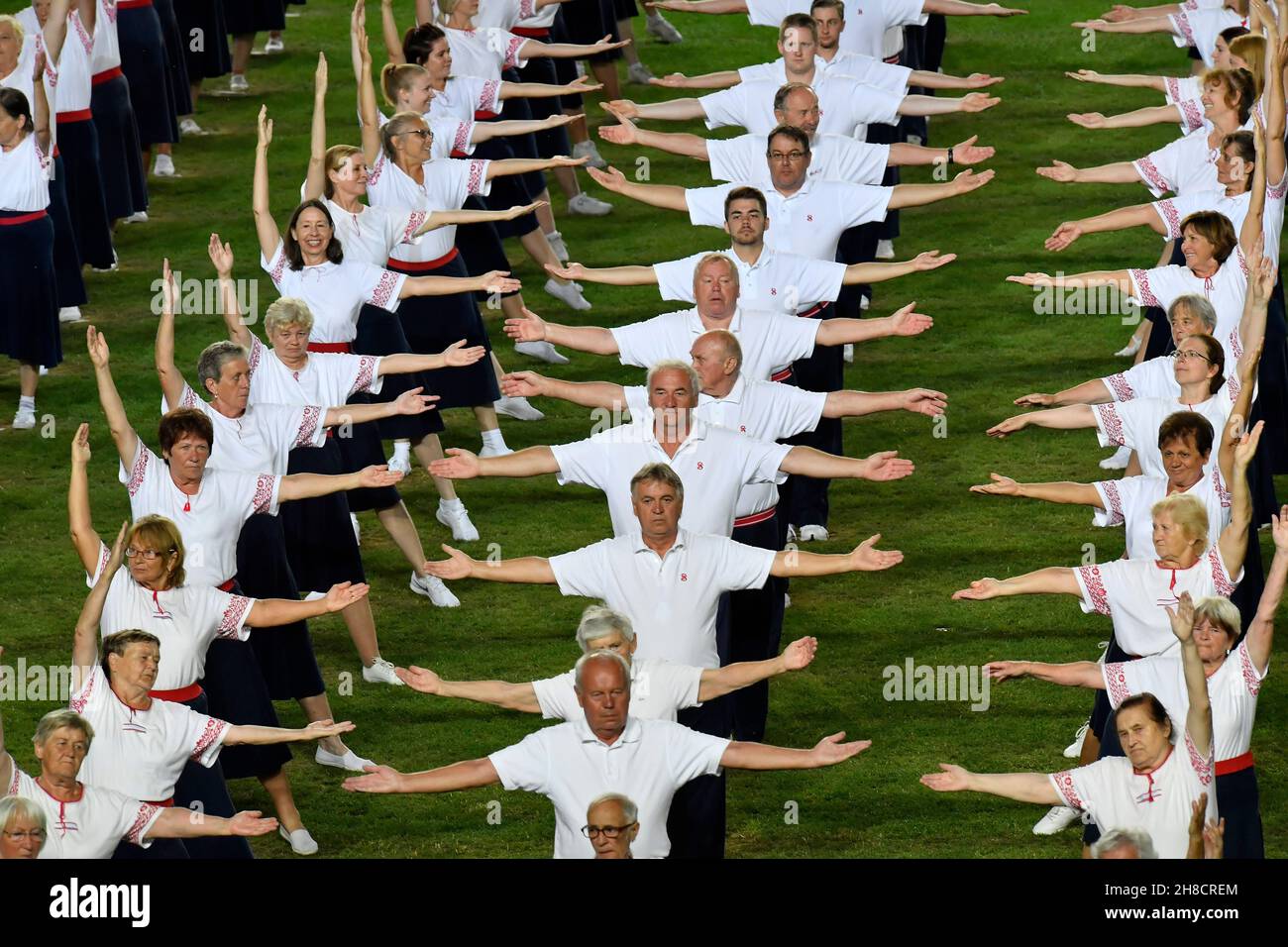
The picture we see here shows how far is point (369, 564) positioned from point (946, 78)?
3.90 metres

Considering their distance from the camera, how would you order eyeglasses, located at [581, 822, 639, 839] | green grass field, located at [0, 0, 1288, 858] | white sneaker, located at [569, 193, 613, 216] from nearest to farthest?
eyeglasses, located at [581, 822, 639, 839] → green grass field, located at [0, 0, 1288, 858] → white sneaker, located at [569, 193, 613, 216]

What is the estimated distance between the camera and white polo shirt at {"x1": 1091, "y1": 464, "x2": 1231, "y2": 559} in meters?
7.88

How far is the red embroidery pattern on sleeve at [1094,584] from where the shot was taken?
24.4ft

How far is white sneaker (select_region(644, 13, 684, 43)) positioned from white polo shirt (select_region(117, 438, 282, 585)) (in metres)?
9.20

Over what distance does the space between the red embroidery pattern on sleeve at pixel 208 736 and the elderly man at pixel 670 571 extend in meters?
0.85

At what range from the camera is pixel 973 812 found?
8250mm

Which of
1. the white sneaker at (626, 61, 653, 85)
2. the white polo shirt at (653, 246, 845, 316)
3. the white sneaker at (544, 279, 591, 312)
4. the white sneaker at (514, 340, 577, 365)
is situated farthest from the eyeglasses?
the white sneaker at (626, 61, 653, 85)

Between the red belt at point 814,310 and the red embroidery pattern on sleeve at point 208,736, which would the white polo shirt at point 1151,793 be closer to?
the red embroidery pattern on sleeve at point 208,736

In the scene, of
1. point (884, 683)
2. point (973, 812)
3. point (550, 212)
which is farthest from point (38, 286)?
point (973, 812)

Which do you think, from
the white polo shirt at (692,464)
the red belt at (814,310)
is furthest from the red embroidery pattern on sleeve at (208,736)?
the red belt at (814,310)

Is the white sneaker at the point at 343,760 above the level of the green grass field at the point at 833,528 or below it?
below

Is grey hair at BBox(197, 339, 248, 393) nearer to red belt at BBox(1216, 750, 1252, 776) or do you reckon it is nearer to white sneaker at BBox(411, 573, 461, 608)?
white sneaker at BBox(411, 573, 461, 608)

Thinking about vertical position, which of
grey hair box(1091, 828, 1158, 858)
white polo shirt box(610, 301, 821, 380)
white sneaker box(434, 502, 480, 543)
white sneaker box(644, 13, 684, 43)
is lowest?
grey hair box(1091, 828, 1158, 858)
